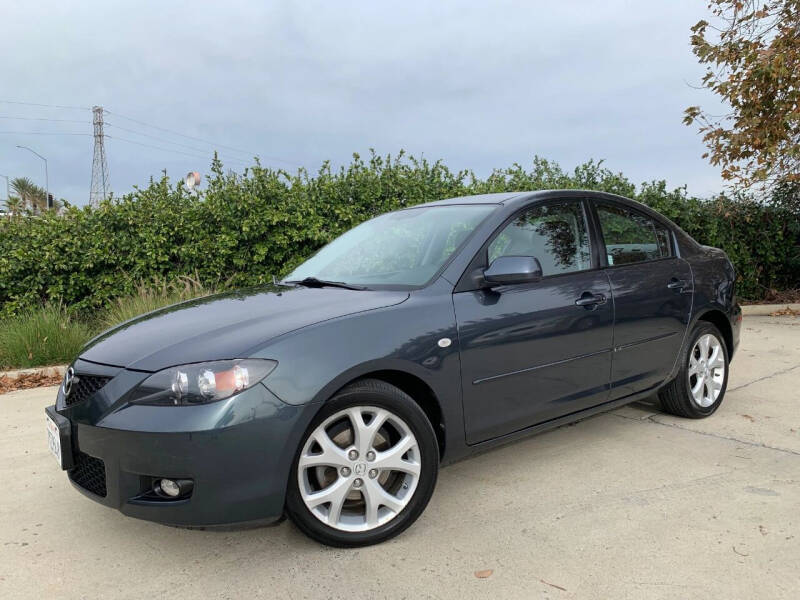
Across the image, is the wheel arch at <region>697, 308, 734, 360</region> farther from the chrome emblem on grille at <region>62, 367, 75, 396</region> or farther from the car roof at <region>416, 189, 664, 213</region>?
the chrome emblem on grille at <region>62, 367, 75, 396</region>

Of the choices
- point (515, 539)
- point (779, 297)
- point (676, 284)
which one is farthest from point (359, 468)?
point (779, 297)

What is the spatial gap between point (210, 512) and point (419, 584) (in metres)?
0.84

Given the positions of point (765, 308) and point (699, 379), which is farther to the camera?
point (765, 308)

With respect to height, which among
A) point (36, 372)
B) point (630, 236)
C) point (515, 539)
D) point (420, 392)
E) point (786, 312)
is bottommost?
point (515, 539)

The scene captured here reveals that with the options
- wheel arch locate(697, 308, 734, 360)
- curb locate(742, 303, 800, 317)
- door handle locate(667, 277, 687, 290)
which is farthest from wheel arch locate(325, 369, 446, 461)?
curb locate(742, 303, 800, 317)

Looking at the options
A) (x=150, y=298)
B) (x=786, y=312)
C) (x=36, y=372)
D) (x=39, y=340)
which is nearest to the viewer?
(x=36, y=372)

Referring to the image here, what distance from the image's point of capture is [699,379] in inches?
178

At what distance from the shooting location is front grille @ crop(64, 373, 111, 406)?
8.91ft

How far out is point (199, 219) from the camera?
8.11 metres

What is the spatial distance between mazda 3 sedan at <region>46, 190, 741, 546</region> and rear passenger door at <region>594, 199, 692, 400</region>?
14 mm

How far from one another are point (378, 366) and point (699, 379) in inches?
111

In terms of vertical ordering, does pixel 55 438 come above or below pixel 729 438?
above

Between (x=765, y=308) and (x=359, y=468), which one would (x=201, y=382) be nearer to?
(x=359, y=468)

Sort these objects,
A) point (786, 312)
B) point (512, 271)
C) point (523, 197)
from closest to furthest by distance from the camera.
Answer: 1. point (512, 271)
2. point (523, 197)
3. point (786, 312)
